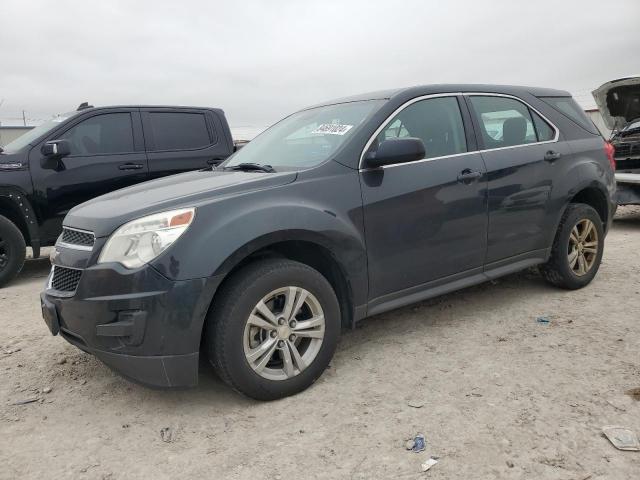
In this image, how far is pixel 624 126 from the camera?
8.80 metres

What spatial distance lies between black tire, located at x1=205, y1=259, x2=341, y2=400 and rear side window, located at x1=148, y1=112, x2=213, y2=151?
13.9ft

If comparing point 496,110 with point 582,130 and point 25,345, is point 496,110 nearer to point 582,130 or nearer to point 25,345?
point 582,130

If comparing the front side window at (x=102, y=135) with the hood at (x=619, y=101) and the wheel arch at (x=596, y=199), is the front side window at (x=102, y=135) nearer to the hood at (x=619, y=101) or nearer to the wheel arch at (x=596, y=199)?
the wheel arch at (x=596, y=199)

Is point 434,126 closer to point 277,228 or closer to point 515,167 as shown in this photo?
point 515,167

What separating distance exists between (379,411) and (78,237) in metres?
1.85

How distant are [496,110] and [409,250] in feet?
4.96

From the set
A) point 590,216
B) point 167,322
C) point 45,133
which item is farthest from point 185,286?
point 45,133

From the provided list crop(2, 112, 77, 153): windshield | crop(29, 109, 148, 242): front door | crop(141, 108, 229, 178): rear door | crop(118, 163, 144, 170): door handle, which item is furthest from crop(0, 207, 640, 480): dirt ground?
crop(141, 108, 229, 178): rear door

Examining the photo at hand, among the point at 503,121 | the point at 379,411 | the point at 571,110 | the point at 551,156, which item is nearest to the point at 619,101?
the point at 571,110

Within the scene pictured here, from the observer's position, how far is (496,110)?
13.4 ft

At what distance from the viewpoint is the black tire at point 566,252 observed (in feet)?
14.3

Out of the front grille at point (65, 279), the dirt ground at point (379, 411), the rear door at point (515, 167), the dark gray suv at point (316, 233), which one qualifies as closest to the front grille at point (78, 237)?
the dark gray suv at point (316, 233)

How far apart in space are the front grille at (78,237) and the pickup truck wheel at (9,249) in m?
2.93

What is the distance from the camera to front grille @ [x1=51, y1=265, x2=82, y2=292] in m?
2.75
